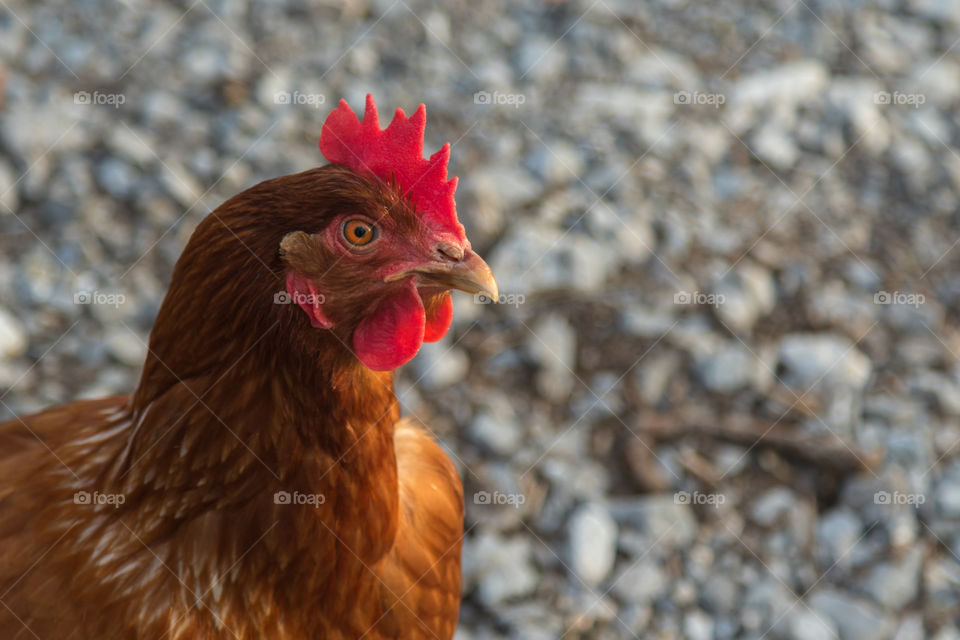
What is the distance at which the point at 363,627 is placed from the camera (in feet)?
5.18

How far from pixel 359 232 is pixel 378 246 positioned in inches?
1.5

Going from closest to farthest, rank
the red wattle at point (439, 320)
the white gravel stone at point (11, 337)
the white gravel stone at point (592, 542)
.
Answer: the red wattle at point (439, 320) → the white gravel stone at point (592, 542) → the white gravel stone at point (11, 337)

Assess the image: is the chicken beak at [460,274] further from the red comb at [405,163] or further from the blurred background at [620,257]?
the blurred background at [620,257]

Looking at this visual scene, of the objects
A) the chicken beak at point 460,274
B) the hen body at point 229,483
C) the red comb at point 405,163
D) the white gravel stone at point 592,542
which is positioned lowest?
the white gravel stone at point 592,542

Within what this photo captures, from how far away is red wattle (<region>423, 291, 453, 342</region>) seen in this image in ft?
5.00

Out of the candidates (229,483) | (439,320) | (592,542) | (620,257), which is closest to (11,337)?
(229,483)

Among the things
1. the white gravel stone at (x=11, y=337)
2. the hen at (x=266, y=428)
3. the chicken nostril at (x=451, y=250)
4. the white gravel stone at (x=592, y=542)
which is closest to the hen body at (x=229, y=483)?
the hen at (x=266, y=428)

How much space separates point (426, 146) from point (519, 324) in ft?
2.74

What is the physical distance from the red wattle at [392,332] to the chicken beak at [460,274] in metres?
A: 0.03

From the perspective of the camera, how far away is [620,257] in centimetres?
298

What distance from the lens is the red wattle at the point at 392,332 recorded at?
4.49 ft

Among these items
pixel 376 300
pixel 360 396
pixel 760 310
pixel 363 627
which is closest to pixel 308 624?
pixel 363 627

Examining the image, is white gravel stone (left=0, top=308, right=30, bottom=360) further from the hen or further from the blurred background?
the hen

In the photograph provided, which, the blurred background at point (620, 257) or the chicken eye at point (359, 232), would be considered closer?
the chicken eye at point (359, 232)
